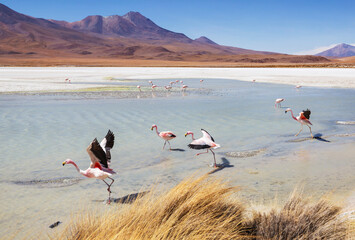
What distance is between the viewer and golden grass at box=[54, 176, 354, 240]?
2920mm

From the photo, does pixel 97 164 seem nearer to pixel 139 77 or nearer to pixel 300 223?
pixel 300 223

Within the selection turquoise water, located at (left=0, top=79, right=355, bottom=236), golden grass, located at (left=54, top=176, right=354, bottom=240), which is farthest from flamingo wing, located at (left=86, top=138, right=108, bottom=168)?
golden grass, located at (left=54, top=176, right=354, bottom=240)

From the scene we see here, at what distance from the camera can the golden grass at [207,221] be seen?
2920 mm

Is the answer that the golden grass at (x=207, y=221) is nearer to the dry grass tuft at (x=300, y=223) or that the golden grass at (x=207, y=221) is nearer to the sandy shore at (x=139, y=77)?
the dry grass tuft at (x=300, y=223)

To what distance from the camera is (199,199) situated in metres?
3.25

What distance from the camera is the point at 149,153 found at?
7574mm

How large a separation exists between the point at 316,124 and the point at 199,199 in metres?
8.32

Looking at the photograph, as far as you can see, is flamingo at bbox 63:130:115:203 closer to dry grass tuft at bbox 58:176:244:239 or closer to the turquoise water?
Answer: the turquoise water

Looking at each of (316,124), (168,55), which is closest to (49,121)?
(316,124)

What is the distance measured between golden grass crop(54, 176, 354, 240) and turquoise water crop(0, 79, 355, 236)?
4.28 feet

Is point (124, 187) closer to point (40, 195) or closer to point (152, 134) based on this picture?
point (40, 195)

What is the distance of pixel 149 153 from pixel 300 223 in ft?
15.5

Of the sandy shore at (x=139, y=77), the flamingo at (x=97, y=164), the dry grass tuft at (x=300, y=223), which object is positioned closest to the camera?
the dry grass tuft at (x=300, y=223)

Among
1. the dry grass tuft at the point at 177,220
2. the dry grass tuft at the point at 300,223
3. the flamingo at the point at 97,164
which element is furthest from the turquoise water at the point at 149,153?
the dry grass tuft at the point at 177,220
